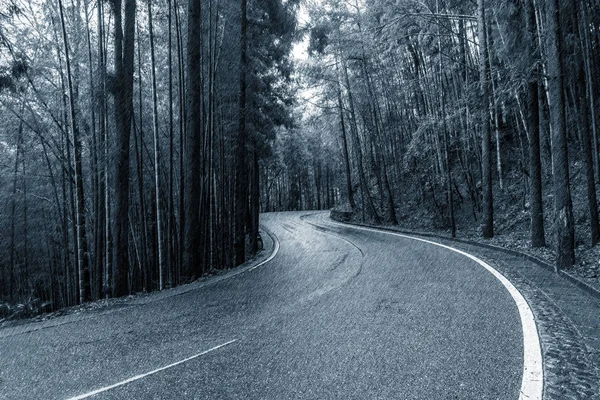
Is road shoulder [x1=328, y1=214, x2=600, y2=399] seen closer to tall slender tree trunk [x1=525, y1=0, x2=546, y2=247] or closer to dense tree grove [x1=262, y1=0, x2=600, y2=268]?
dense tree grove [x1=262, y1=0, x2=600, y2=268]

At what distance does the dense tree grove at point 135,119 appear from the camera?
9141mm

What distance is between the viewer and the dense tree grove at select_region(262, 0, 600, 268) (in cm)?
895

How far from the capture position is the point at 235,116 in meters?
13.1

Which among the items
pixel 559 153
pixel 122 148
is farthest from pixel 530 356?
pixel 122 148

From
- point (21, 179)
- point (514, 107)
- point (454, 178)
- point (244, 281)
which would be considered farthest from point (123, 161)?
point (454, 178)

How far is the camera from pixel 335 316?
17.3 feet

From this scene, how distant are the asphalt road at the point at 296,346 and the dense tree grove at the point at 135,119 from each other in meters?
3.59

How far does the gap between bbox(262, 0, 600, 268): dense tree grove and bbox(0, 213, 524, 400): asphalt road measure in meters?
3.81

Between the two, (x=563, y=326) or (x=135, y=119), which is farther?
(x=135, y=119)

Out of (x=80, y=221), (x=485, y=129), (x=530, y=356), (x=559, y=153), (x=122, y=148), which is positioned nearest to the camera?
(x=530, y=356)

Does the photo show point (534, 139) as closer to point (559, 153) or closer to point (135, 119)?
point (559, 153)

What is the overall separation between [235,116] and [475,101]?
8.54m

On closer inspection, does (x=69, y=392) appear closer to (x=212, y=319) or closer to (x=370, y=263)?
(x=212, y=319)

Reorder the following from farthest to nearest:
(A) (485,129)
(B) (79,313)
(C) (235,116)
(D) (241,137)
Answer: (C) (235,116), (A) (485,129), (D) (241,137), (B) (79,313)
